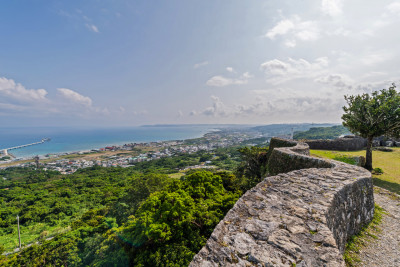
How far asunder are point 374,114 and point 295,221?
1089 centimetres

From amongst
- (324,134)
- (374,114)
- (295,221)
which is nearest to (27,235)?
(295,221)

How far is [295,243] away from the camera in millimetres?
2215

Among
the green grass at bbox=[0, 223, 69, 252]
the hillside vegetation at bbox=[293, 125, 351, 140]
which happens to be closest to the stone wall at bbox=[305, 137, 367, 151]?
the green grass at bbox=[0, 223, 69, 252]

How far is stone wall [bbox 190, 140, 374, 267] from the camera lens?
2.04 metres

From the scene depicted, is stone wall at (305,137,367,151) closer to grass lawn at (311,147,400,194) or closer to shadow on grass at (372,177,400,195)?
grass lawn at (311,147,400,194)

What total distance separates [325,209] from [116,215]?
66.6 feet

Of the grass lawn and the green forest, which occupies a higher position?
the grass lawn

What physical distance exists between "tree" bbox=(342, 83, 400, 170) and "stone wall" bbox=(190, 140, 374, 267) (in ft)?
23.0

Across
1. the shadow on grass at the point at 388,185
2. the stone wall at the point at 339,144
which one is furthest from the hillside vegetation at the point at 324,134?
the shadow on grass at the point at 388,185

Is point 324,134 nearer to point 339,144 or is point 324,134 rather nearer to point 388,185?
point 339,144

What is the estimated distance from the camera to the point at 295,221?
2.63 m

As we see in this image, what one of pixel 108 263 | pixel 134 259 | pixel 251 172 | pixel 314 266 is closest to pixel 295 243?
pixel 314 266

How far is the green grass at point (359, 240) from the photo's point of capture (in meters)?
3.15

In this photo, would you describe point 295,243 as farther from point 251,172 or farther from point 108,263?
point 251,172
